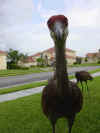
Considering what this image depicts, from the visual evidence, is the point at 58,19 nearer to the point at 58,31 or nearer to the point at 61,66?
the point at 58,31

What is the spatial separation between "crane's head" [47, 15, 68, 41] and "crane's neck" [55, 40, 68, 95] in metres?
0.08

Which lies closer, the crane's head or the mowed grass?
the crane's head

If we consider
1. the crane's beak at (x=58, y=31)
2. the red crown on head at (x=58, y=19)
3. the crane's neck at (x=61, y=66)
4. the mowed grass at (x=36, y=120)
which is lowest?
the mowed grass at (x=36, y=120)

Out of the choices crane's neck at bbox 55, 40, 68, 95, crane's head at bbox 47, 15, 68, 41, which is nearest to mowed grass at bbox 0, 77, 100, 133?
crane's neck at bbox 55, 40, 68, 95

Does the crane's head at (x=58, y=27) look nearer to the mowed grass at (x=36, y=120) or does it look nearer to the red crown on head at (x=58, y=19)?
the red crown on head at (x=58, y=19)

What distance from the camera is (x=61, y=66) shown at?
72.1 inches

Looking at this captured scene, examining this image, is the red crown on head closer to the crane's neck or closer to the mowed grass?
the crane's neck

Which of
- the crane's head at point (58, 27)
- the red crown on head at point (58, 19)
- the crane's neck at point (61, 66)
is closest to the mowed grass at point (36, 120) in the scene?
the crane's neck at point (61, 66)

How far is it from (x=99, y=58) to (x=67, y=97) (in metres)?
88.7

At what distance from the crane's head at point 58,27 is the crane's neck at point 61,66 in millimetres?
83

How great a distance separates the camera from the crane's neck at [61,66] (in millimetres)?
1760

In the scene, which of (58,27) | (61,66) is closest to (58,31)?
(58,27)

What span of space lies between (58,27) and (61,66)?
50 centimetres

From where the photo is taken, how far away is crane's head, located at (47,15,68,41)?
166 cm
